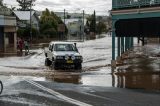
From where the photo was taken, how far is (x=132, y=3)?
26.0 metres

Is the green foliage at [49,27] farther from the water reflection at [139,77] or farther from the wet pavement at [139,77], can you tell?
the water reflection at [139,77]

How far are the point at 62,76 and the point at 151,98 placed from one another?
9627 millimetres

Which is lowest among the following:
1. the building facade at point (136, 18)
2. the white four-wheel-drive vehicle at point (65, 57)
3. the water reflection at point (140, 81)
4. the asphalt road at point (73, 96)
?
the water reflection at point (140, 81)

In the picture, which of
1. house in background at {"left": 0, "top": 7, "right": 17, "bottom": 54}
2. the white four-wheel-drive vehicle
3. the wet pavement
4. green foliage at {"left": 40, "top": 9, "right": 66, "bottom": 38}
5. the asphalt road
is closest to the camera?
the asphalt road

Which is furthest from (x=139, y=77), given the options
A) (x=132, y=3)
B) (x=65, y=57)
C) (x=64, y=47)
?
(x=64, y=47)

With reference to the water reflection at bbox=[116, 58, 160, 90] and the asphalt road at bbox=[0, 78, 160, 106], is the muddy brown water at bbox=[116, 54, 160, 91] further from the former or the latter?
the asphalt road at bbox=[0, 78, 160, 106]

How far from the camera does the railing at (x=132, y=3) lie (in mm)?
24591

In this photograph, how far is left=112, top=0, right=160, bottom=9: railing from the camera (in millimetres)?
24591

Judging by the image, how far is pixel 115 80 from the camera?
65.3ft

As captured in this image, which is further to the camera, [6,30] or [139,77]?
[6,30]

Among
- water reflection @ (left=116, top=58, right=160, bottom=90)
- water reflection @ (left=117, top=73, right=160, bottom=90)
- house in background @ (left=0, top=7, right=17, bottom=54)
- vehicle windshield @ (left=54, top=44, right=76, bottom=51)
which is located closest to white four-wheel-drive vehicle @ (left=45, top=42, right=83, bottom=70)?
vehicle windshield @ (left=54, top=44, right=76, bottom=51)

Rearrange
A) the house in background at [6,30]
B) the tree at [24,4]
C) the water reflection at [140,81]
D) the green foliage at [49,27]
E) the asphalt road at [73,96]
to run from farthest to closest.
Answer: the tree at [24,4] < the green foliage at [49,27] < the house in background at [6,30] < the water reflection at [140,81] < the asphalt road at [73,96]

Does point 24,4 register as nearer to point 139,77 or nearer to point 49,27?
point 49,27

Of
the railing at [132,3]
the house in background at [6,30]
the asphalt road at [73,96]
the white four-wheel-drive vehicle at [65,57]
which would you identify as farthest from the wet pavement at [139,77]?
the house in background at [6,30]
